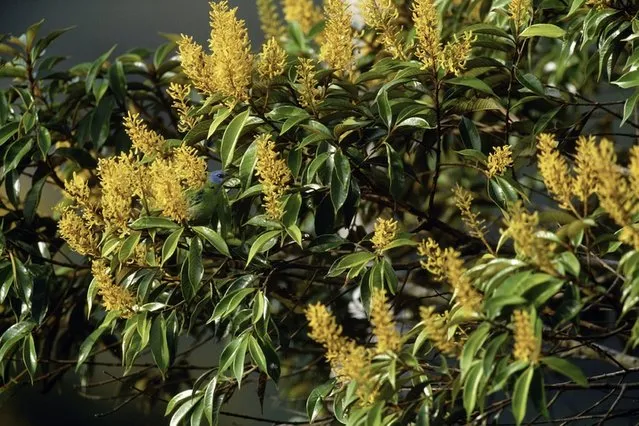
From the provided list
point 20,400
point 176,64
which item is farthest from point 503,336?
point 20,400

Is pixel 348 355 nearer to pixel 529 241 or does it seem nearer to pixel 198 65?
pixel 529 241

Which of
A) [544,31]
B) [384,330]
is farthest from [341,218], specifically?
[384,330]

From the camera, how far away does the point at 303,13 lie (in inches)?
102

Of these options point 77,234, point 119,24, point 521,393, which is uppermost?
point 77,234

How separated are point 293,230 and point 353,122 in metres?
0.20

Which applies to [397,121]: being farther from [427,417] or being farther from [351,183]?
[427,417]

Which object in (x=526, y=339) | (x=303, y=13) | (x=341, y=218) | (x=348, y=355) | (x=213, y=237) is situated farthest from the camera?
(x=303, y=13)

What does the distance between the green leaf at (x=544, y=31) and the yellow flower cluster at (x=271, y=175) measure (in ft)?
1.48

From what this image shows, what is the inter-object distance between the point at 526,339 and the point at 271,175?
48 cm

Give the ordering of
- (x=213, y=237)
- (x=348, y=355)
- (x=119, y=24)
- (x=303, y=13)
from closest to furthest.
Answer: (x=348, y=355)
(x=213, y=237)
(x=303, y=13)
(x=119, y=24)

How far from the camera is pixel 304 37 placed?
99.9 inches

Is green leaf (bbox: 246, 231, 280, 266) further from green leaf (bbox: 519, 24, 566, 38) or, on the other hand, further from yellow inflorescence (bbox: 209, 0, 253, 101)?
green leaf (bbox: 519, 24, 566, 38)

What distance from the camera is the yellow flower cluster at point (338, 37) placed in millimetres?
1665

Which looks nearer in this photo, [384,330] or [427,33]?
[384,330]
